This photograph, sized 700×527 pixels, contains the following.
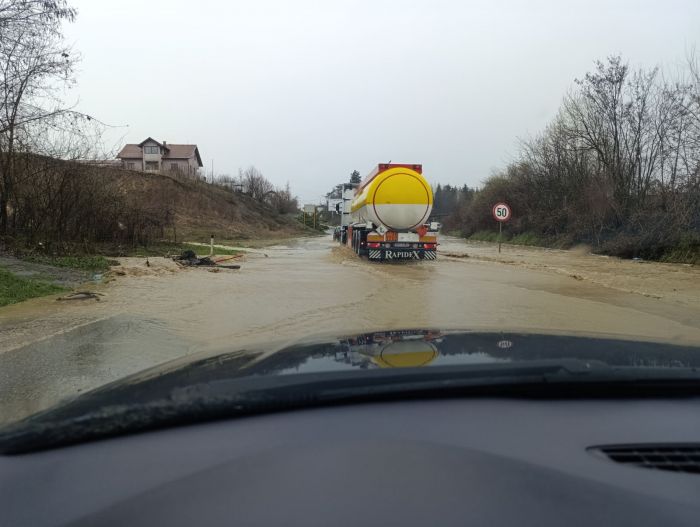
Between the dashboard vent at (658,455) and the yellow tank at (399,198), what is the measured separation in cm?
1611

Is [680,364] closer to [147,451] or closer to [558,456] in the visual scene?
[558,456]

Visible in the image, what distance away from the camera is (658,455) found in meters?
1.62

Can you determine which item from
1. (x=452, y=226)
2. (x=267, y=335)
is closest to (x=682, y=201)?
(x=267, y=335)

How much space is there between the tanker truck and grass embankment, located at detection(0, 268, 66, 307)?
9951mm

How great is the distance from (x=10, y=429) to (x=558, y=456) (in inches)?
70.9

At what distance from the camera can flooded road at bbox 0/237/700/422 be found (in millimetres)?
5281

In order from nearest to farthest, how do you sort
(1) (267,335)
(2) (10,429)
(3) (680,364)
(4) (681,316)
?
(2) (10,429) → (3) (680,364) → (1) (267,335) → (4) (681,316)

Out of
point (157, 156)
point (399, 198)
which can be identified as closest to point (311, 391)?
point (399, 198)

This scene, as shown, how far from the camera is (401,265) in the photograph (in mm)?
17219

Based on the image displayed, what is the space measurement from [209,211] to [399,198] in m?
36.5

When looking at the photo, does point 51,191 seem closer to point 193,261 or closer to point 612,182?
point 193,261

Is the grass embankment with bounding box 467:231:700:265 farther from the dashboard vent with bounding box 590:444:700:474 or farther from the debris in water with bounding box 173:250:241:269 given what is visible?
the dashboard vent with bounding box 590:444:700:474

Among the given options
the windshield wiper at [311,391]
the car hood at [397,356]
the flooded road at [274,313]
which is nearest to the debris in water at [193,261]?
the flooded road at [274,313]

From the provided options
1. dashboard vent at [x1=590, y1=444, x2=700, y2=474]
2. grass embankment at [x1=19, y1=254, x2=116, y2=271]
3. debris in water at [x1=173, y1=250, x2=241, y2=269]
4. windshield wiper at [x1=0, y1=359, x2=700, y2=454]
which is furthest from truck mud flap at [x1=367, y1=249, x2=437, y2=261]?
dashboard vent at [x1=590, y1=444, x2=700, y2=474]
